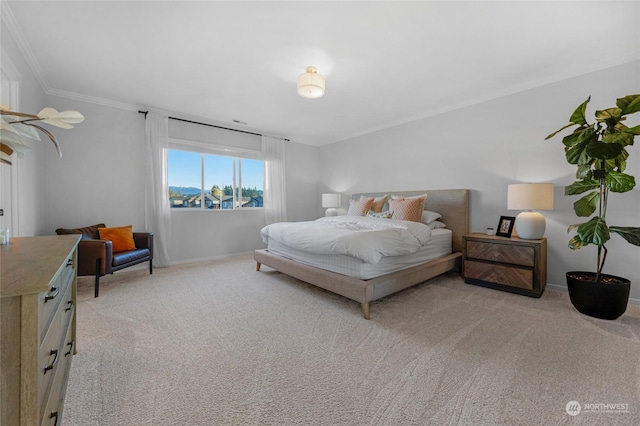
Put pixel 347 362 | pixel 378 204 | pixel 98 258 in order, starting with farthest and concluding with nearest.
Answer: pixel 378 204, pixel 98 258, pixel 347 362

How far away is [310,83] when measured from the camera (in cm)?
266

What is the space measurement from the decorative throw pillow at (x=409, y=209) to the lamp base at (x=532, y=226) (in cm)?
119

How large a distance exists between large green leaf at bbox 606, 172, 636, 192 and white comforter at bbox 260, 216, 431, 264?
5.16ft

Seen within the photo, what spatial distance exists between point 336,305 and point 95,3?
3.20m

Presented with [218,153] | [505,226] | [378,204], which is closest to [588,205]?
[505,226]

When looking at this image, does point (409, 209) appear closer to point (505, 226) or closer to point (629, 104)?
point (505, 226)

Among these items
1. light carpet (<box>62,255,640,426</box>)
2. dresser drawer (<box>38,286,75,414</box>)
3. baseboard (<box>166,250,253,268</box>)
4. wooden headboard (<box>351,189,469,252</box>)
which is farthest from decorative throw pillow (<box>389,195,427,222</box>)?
dresser drawer (<box>38,286,75,414</box>)

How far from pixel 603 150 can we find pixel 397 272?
6.49 ft

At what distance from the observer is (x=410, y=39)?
231cm

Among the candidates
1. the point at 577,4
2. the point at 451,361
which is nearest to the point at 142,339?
the point at 451,361

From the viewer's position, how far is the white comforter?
2.39 metres

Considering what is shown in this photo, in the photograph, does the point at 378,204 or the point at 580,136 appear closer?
the point at 580,136

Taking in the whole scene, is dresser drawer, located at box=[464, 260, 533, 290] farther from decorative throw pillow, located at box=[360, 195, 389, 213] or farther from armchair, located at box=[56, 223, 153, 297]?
armchair, located at box=[56, 223, 153, 297]

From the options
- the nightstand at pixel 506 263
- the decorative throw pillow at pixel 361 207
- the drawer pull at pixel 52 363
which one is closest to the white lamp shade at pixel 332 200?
the decorative throw pillow at pixel 361 207
